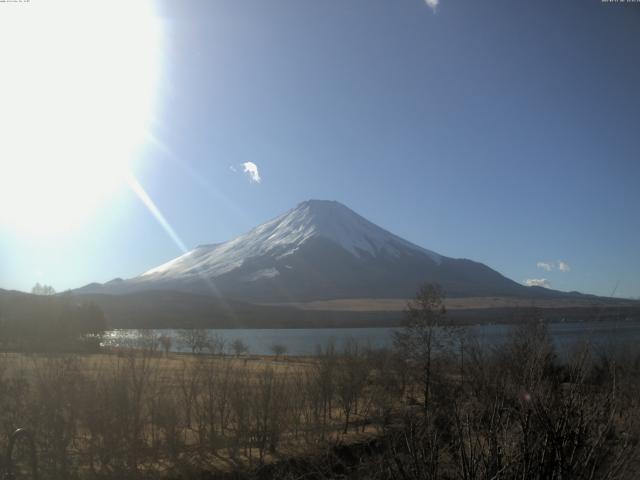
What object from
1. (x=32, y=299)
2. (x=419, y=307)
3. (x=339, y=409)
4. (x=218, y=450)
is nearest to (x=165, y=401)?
(x=218, y=450)

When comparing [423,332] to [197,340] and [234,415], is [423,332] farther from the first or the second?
[197,340]

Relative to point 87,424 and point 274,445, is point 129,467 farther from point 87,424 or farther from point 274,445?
point 274,445

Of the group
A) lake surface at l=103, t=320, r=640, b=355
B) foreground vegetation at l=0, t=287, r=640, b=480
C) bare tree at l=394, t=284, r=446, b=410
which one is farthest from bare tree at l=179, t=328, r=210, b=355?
foreground vegetation at l=0, t=287, r=640, b=480

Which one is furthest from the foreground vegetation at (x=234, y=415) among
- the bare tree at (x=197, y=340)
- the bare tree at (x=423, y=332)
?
the bare tree at (x=197, y=340)

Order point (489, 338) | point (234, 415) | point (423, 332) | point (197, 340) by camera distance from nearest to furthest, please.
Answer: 1. point (234, 415)
2. point (423, 332)
3. point (489, 338)
4. point (197, 340)

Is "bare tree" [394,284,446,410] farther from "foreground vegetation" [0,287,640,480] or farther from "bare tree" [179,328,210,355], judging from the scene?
"bare tree" [179,328,210,355]

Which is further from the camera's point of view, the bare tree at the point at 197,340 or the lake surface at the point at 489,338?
the bare tree at the point at 197,340

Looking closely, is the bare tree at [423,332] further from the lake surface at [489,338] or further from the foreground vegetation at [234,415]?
the foreground vegetation at [234,415]

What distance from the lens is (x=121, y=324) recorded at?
5197 inches

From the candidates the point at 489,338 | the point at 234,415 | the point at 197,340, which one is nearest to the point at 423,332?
the point at 234,415

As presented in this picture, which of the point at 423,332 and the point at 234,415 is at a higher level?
the point at 423,332

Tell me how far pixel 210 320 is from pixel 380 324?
172 feet

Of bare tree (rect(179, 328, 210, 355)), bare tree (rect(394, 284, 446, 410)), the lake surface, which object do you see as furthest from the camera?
bare tree (rect(179, 328, 210, 355))

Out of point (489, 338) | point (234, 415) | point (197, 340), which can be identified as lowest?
point (197, 340)
